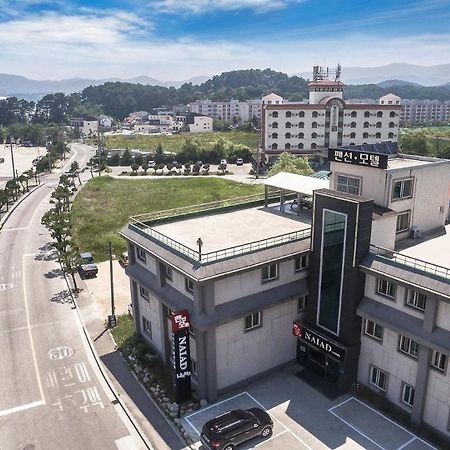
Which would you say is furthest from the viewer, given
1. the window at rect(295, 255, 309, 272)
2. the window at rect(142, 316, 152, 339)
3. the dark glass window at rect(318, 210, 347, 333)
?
the window at rect(142, 316, 152, 339)

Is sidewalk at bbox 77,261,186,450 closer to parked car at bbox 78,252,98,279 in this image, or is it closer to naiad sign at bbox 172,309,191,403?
parked car at bbox 78,252,98,279

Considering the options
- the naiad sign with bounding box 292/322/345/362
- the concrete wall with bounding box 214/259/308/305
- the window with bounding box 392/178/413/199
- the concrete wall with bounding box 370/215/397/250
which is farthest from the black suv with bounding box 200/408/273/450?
the window with bounding box 392/178/413/199

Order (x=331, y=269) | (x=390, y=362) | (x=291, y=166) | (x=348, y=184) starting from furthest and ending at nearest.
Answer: (x=291, y=166) → (x=348, y=184) → (x=331, y=269) → (x=390, y=362)

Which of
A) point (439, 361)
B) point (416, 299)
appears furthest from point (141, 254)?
point (439, 361)

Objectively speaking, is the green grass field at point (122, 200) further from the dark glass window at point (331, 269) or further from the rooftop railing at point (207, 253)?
the dark glass window at point (331, 269)

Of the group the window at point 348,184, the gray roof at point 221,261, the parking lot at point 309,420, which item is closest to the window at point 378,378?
the parking lot at point 309,420

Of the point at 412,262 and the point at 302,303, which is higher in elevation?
the point at 412,262

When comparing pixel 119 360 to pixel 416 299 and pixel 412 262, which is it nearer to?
pixel 416 299
